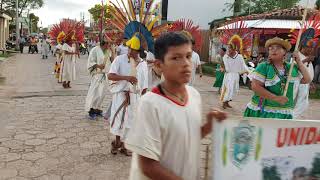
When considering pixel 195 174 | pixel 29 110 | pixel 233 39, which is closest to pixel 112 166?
pixel 195 174

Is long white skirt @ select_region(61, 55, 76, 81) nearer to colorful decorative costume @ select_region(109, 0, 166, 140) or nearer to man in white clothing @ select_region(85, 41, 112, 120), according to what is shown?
man in white clothing @ select_region(85, 41, 112, 120)

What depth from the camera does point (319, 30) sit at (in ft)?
18.0

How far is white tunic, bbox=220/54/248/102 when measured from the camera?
31.8 feet

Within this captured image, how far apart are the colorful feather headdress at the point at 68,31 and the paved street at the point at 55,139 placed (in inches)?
79.6

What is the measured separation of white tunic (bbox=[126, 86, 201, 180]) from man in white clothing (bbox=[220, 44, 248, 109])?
25.4 feet

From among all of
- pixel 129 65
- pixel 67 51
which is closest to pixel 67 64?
pixel 67 51

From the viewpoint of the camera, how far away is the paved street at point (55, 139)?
185 inches

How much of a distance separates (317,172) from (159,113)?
116cm

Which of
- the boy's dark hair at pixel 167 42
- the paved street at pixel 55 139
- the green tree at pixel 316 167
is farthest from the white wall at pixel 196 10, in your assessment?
the boy's dark hair at pixel 167 42

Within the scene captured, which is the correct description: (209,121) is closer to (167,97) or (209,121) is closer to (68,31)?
(167,97)

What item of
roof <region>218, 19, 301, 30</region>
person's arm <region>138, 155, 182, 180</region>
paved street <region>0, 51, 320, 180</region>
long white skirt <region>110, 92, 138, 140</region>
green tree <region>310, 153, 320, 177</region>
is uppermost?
roof <region>218, 19, 301, 30</region>

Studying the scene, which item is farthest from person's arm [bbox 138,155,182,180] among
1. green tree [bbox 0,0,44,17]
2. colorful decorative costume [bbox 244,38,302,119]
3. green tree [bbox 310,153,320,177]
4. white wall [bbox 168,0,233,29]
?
green tree [bbox 0,0,44,17]

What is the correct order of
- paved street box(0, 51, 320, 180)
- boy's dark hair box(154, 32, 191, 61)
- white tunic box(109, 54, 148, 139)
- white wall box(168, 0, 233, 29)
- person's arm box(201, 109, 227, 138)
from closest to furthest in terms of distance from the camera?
boy's dark hair box(154, 32, 191, 61)
person's arm box(201, 109, 227, 138)
paved street box(0, 51, 320, 180)
white tunic box(109, 54, 148, 139)
white wall box(168, 0, 233, 29)

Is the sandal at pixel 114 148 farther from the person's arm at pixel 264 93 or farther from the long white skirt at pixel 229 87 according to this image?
the long white skirt at pixel 229 87
